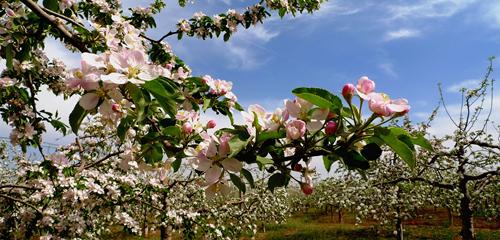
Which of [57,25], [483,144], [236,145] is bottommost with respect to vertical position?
[236,145]

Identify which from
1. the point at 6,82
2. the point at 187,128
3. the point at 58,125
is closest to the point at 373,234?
the point at 58,125

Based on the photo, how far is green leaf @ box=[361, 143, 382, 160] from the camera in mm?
1098

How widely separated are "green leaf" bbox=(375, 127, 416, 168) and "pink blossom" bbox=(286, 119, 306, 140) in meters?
0.20

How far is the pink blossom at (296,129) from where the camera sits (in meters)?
1.08

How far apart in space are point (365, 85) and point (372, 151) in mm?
187

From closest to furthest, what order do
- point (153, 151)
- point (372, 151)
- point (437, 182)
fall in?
point (372, 151) → point (153, 151) → point (437, 182)

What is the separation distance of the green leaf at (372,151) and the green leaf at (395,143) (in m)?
0.08

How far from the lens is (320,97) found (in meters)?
1.03

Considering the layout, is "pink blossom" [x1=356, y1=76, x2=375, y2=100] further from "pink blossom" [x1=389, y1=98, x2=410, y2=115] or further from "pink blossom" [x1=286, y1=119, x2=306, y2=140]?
"pink blossom" [x1=286, y1=119, x2=306, y2=140]

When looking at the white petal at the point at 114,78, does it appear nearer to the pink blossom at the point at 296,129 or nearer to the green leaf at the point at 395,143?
the pink blossom at the point at 296,129

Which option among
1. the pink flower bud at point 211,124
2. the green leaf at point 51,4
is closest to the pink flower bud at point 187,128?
the pink flower bud at point 211,124

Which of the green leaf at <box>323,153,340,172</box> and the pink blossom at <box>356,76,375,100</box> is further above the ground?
the pink blossom at <box>356,76,375,100</box>

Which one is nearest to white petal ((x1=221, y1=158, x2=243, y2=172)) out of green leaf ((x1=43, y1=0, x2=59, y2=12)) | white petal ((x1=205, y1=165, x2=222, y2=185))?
white petal ((x1=205, y1=165, x2=222, y2=185))

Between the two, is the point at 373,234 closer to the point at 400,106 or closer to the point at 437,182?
the point at 437,182
